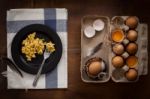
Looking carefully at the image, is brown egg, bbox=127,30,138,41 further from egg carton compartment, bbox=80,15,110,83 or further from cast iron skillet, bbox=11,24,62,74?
cast iron skillet, bbox=11,24,62,74

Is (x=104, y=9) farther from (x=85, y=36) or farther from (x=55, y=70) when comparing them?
(x=55, y=70)

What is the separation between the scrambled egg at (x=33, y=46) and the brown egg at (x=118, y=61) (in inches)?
9.3

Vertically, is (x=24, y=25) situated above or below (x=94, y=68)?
above

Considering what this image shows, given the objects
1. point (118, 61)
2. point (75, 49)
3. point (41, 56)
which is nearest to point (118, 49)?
point (118, 61)

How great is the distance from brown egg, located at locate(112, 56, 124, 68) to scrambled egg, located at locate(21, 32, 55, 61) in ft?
0.78

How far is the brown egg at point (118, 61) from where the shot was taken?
125cm

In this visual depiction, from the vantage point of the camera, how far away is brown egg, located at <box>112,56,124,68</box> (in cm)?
125

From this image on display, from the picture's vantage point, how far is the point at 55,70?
1.30m

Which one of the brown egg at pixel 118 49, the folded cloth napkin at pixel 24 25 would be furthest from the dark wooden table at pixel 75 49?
the brown egg at pixel 118 49

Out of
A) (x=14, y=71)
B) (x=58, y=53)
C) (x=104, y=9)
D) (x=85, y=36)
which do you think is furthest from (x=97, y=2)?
(x=14, y=71)

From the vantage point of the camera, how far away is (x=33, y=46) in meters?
1.28

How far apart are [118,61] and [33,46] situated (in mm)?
328

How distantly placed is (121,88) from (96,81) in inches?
4.1

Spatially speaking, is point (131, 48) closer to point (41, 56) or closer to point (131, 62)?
point (131, 62)
